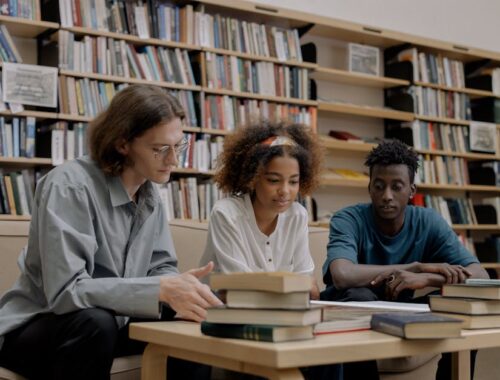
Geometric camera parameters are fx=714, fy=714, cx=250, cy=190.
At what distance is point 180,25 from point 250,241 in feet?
7.65

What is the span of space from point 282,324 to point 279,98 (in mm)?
3451

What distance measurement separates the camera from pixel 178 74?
4.23 m

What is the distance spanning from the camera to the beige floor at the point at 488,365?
2.27 meters

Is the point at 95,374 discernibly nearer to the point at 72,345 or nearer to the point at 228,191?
the point at 72,345

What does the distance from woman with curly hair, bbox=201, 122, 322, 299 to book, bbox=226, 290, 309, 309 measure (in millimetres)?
919

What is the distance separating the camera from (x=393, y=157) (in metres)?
2.62

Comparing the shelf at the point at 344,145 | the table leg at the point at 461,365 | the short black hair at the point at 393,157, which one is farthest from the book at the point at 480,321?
the shelf at the point at 344,145

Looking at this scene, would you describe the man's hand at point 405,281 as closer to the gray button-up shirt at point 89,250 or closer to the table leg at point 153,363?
the gray button-up shirt at point 89,250

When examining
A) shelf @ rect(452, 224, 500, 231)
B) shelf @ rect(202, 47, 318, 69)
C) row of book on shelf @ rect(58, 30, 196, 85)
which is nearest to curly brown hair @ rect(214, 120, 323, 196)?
row of book on shelf @ rect(58, 30, 196, 85)

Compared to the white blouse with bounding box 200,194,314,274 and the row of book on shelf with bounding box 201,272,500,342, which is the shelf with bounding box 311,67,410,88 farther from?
the row of book on shelf with bounding box 201,272,500,342

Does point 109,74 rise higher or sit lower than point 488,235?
higher

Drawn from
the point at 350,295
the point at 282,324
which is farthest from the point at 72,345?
the point at 350,295

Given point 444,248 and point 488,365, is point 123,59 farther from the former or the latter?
point 488,365

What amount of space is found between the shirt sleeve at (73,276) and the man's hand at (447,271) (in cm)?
101
